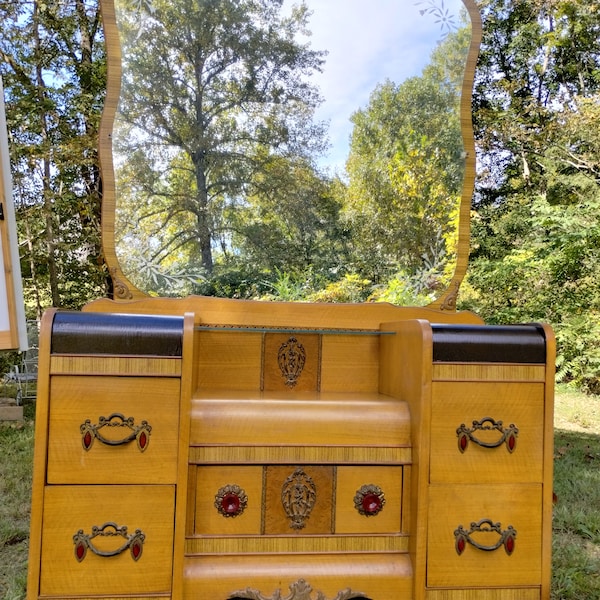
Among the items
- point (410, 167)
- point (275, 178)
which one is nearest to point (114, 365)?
point (275, 178)

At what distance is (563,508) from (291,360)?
177 cm

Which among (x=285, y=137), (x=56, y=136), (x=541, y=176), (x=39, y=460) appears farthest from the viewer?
(x=541, y=176)

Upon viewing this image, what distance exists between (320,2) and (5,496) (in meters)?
2.78

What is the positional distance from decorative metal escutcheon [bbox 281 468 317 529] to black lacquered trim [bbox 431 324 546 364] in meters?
0.50

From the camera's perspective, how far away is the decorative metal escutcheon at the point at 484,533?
141cm

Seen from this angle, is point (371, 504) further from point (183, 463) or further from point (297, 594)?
point (183, 463)

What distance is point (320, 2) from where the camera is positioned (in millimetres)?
1928

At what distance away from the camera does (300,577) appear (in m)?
1.39

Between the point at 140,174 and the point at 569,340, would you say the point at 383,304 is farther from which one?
the point at 569,340

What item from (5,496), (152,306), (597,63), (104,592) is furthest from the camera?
(597,63)

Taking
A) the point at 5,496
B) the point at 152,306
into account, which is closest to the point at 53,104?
the point at 5,496

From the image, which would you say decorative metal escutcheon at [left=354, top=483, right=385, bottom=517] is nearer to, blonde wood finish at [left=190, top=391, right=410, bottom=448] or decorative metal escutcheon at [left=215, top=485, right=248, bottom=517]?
blonde wood finish at [left=190, top=391, right=410, bottom=448]

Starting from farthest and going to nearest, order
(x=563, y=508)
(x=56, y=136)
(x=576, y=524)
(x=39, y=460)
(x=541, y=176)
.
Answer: (x=541, y=176) < (x=56, y=136) < (x=563, y=508) < (x=576, y=524) < (x=39, y=460)

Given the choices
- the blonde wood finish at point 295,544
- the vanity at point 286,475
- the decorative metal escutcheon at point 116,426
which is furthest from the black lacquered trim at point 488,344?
the decorative metal escutcheon at point 116,426
